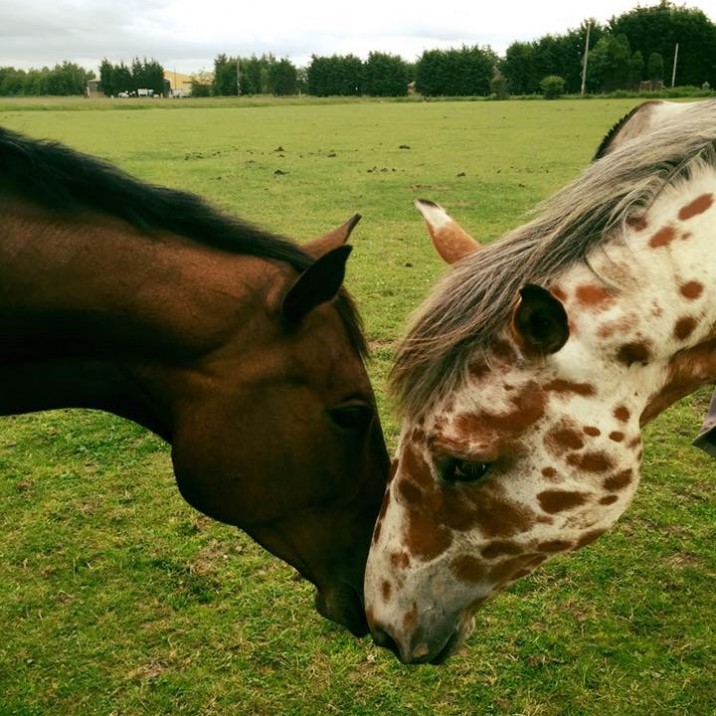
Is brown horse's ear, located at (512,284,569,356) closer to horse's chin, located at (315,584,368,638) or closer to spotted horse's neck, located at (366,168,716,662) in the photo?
spotted horse's neck, located at (366,168,716,662)

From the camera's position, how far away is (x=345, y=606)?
2467mm

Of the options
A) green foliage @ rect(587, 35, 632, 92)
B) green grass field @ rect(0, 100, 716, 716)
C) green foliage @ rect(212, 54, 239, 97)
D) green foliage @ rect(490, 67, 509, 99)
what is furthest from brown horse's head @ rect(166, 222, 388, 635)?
green foliage @ rect(212, 54, 239, 97)

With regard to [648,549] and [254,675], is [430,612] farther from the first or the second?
[648,549]

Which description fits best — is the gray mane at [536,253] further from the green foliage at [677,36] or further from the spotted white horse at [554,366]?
the green foliage at [677,36]

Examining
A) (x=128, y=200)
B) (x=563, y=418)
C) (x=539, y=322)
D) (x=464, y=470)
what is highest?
(x=128, y=200)

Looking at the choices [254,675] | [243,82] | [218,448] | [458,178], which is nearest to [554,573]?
[254,675]

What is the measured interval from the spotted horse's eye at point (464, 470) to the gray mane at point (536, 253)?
0.58ft

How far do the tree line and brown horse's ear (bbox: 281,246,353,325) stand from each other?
6517 cm

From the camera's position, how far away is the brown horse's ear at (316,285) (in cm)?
195

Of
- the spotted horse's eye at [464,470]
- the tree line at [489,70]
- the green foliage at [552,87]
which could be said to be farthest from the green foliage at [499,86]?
the spotted horse's eye at [464,470]

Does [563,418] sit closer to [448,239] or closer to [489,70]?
[448,239]

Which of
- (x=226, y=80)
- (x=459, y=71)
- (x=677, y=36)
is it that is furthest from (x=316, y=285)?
(x=226, y=80)

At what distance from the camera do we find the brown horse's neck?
2000 mm

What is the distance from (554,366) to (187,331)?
1.00 m
